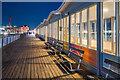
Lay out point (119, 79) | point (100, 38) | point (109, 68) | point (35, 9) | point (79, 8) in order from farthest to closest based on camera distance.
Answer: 1. point (35, 9)
2. point (79, 8)
3. point (100, 38)
4. point (109, 68)
5. point (119, 79)

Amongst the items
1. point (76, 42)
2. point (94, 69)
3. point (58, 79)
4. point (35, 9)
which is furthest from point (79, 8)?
point (35, 9)

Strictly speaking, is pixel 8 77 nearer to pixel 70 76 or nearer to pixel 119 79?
pixel 70 76

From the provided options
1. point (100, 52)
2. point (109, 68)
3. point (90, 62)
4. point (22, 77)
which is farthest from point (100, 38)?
point (22, 77)

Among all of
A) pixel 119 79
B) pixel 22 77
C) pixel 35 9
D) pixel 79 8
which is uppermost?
pixel 35 9

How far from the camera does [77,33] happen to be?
5.86 m

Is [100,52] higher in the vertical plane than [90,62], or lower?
higher

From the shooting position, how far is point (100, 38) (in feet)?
12.0

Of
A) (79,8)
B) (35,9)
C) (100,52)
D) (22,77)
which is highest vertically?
(35,9)

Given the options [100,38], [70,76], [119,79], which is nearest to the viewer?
[119,79]

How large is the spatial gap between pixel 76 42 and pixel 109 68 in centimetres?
267

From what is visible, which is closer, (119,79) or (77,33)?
(119,79)

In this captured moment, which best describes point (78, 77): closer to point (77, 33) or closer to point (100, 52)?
point (100, 52)

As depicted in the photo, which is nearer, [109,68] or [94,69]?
[109,68]

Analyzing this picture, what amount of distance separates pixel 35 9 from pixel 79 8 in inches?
4470
